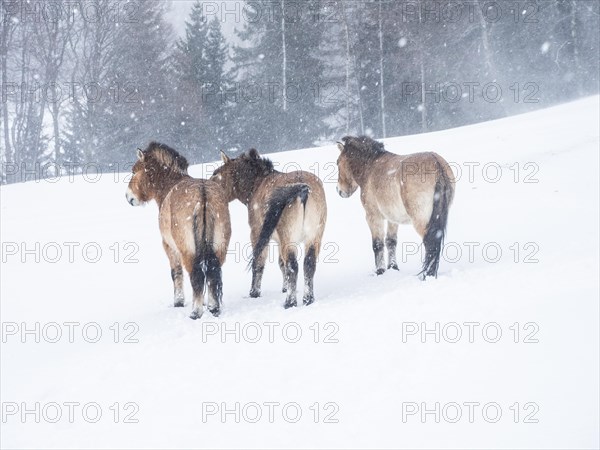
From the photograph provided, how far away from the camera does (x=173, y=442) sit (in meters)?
4.09

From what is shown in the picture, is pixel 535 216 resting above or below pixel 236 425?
above

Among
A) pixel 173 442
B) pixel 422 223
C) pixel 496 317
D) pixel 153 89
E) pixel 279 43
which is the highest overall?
pixel 279 43

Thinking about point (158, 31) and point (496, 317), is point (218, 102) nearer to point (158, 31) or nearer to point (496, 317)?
point (158, 31)

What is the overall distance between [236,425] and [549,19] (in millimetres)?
35031

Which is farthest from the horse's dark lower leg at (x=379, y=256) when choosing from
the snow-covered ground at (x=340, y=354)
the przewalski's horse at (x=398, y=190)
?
the snow-covered ground at (x=340, y=354)

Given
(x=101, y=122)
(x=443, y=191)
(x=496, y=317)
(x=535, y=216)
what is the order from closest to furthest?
(x=496, y=317), (x=443, y=191), (x=535, y=216), (x=101, y=122)

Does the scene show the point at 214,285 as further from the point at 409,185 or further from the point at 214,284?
the point at 409,185

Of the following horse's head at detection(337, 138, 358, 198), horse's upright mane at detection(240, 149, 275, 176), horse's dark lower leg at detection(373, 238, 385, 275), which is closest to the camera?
horse's upright mane at detection(240, 149, 275, 176)

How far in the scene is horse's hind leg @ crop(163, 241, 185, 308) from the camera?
7902mm

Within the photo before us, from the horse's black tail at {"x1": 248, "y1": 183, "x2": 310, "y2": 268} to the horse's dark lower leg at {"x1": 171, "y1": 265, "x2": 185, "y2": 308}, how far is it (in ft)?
5.18

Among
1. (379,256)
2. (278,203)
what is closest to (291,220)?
(278,203)

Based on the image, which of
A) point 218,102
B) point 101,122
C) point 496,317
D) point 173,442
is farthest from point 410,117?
point 173,442

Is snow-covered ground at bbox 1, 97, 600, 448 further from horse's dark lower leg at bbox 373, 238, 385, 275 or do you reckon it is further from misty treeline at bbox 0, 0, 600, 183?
misty treeline at bbox 0, 0, 600, 183

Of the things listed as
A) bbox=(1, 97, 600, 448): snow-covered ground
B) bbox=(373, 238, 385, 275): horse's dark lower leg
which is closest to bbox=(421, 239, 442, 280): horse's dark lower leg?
bbox=(1, 97, 600, 448): snow-covered ground
